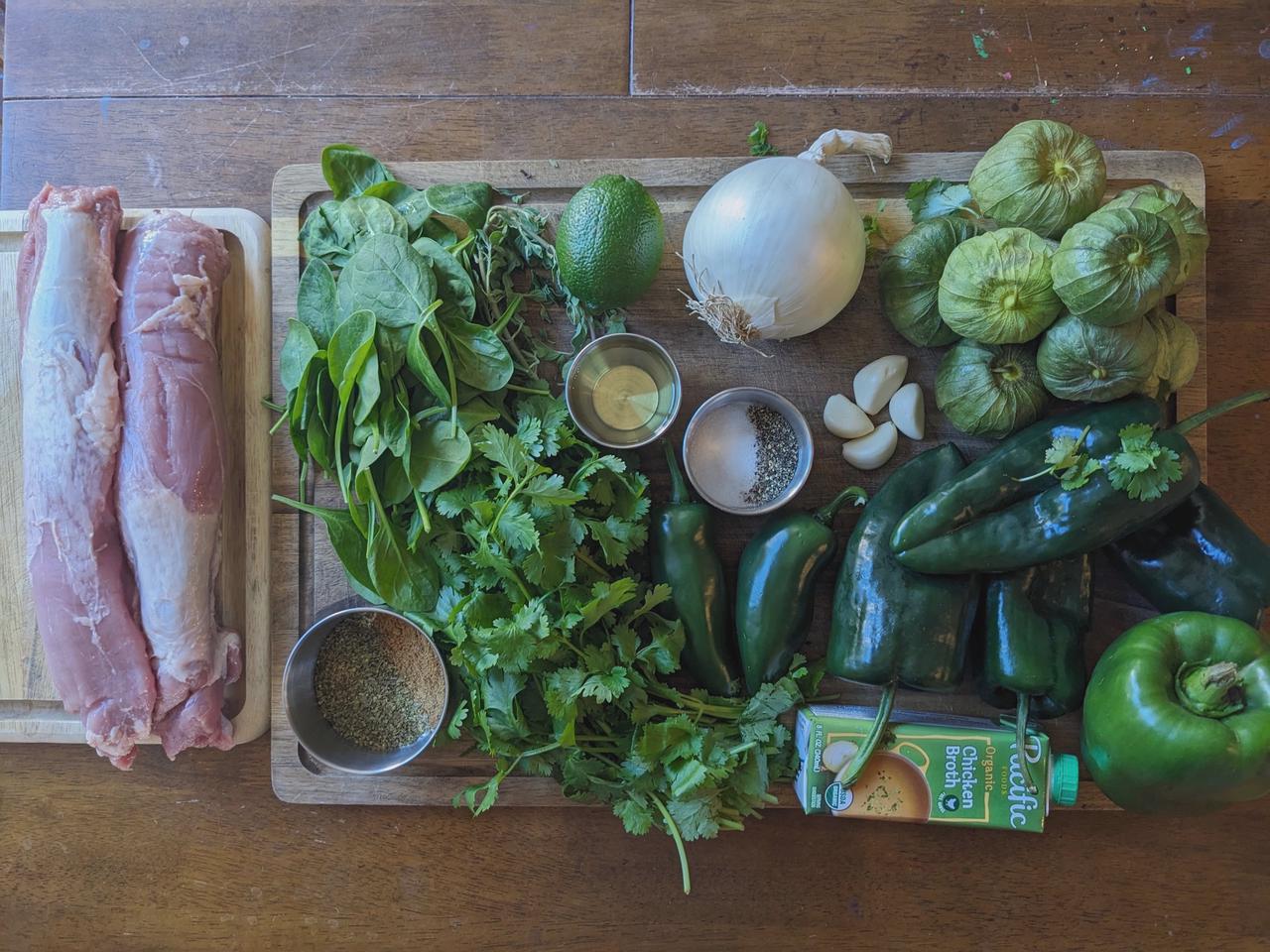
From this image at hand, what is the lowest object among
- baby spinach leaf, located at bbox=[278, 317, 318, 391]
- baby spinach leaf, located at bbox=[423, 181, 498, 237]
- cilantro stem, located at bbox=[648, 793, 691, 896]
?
cilantro stem, located at bbox=[648, 793, 691, 896]

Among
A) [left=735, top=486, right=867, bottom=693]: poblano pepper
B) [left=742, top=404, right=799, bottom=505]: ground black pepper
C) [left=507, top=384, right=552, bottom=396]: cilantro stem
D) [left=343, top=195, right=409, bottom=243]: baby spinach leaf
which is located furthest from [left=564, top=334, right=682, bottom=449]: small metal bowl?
[left=343, top=195, right=409, bottom=243]: baby spinach leaf

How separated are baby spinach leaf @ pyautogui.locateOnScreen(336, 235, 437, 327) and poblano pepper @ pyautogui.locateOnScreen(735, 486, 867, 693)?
661 millimetres

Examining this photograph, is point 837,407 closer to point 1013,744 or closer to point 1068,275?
point 1068,275

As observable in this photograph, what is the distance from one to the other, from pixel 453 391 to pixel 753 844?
0.93 meters

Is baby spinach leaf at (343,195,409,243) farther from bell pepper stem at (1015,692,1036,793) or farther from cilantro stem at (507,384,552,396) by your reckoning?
bell pepper stem at (1015,692,1036,793)

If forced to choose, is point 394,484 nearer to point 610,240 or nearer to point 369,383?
point 369,383

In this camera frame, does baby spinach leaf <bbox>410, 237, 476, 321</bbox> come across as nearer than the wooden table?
Yes

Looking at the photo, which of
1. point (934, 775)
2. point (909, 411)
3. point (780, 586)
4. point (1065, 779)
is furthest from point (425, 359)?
point (1065, 779)

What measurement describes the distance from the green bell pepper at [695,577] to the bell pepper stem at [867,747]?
0.22m

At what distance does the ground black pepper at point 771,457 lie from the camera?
144cm

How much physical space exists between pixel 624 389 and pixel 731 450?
21 centimetres

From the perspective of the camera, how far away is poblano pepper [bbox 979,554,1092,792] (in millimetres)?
1372

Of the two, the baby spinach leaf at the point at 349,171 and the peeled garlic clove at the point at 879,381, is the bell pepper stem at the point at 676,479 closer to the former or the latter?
the peeled garlic clove at the point at 879,381

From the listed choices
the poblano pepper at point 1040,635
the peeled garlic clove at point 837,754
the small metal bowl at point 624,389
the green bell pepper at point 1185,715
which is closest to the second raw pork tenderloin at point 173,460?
the small metal bowl at point 624,389
